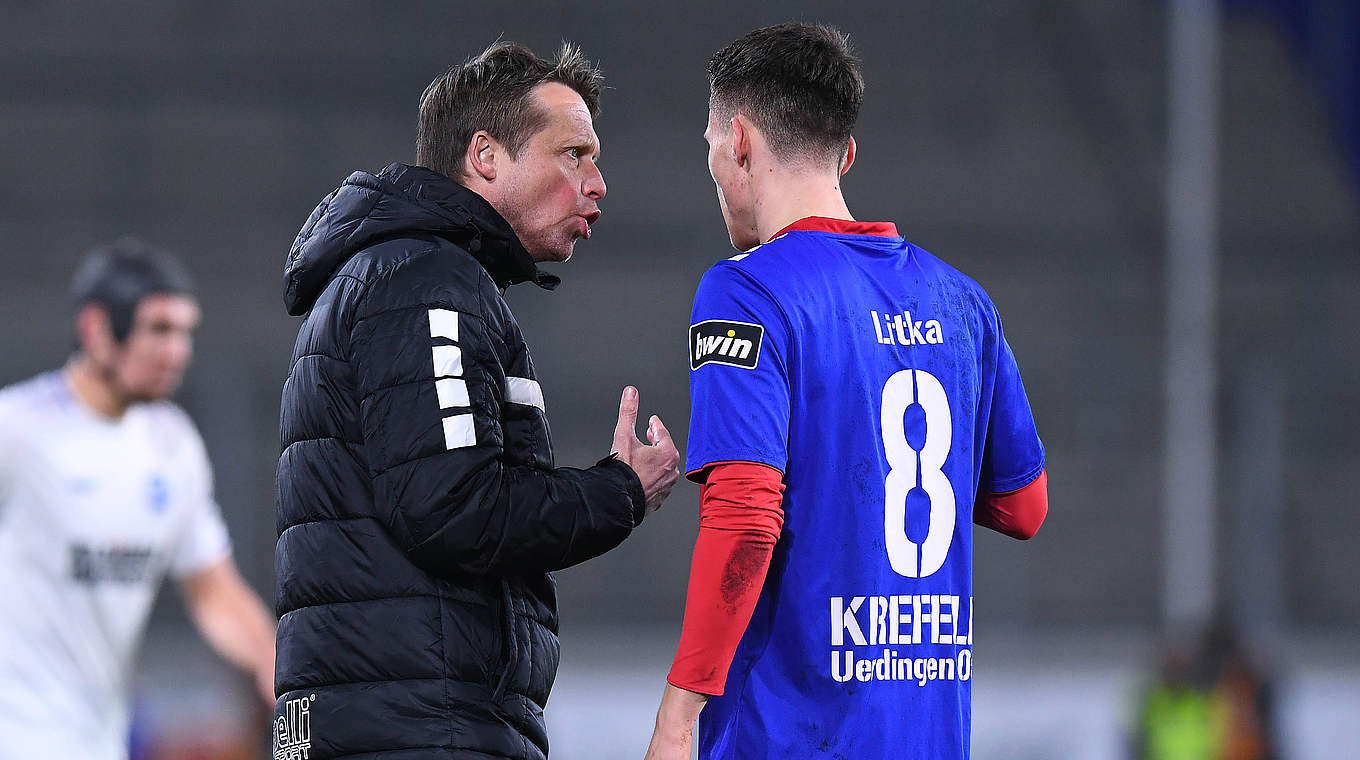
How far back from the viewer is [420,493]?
249cm

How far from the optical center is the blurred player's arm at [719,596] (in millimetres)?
2447

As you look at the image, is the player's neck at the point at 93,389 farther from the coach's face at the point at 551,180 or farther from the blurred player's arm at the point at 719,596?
the blurred player's arm at the point at 719,596

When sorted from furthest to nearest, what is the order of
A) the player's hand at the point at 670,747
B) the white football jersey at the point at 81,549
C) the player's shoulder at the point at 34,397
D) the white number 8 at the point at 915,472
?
the player's shoulder at the point at 34,397 → the white football jersey at the point at 81,549 → the white number 8 at the point at 915,472 → the player's hand at the point at 670,747

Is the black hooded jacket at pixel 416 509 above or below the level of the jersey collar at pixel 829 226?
below

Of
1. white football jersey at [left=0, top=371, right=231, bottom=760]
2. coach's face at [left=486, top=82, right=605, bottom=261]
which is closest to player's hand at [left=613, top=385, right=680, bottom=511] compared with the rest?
coach's face at [left=486, top=82, right=605, bottom=261]

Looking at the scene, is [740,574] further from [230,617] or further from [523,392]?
[230,617]

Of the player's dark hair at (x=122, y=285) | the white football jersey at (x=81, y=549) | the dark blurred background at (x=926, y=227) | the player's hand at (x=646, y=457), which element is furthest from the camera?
the dark blurred background at (x=926, y=227)

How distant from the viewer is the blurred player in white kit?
502 centimetres

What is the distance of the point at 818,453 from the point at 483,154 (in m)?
0.86

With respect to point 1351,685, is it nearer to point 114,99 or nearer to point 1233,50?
point 1233,50

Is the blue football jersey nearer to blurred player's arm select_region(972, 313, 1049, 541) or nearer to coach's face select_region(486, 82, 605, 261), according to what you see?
blurred player's arm select_region(972, 313, 1049, 541)

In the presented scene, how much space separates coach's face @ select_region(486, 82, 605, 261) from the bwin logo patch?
0.50 meters

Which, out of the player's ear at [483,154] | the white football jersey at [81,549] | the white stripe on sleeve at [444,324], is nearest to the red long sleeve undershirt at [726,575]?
the white stripe on sleeve at [444,324]

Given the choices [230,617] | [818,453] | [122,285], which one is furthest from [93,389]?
[818,453]
